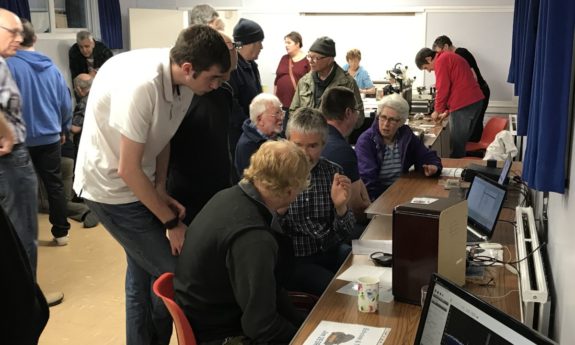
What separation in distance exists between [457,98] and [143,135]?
16.7 ft

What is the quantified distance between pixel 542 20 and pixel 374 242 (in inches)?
41.2

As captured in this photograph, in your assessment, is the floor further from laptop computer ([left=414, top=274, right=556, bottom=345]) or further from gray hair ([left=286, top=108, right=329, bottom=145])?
laptop computer ([left=414, top=274, right=556, bottom=345])

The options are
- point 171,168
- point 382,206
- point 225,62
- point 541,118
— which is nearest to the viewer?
point 541,118

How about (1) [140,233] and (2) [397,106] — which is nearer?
(1) [140,233]

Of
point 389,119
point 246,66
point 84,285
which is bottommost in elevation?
point 84,285

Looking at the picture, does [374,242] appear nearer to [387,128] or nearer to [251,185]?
[251,185]

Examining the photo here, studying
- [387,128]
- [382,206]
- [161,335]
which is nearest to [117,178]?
[161,335]

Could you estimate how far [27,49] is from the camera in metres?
4.37

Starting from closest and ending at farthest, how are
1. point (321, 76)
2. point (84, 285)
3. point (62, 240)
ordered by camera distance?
point (84, 285)
point (62, 240)
point (321, 76)

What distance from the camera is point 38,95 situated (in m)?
4.37

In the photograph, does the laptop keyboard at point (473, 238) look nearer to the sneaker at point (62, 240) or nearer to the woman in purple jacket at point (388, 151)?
the woman in purple jacket at point (388, 151)

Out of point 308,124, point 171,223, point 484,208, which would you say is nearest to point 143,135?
point 171,223

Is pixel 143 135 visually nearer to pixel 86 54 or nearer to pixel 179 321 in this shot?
pixel 179 321

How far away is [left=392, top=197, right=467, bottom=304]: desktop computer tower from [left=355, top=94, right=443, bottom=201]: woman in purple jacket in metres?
1.76
